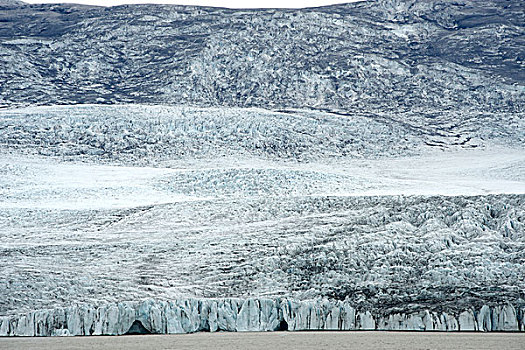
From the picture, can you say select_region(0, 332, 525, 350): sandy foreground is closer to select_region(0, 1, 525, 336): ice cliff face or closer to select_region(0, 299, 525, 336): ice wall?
select_region(0, 299, 525, 336): ice wall

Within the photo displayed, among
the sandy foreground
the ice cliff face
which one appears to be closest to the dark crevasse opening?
the ice cliff face

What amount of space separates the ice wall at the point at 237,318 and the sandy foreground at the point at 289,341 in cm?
36

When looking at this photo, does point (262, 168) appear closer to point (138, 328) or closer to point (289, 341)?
point (138, 328)

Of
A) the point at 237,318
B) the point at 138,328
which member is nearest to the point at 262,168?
the point at 237,318

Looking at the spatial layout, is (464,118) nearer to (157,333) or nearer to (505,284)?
(505,284)

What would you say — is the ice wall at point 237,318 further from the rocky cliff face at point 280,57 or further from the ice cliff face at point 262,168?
the rocky cliff face at point 280,57

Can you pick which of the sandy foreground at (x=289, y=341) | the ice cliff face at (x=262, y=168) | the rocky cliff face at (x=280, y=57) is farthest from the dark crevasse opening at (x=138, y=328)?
the rocky cliff face at (x=280, y=57)

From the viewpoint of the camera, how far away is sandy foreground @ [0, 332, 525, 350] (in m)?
11.3

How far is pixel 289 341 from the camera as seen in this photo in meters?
11.9

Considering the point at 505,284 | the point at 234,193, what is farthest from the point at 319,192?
the point at 505,284

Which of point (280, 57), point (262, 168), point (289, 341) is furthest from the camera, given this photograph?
point (280, 57)

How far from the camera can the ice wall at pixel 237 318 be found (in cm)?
1284

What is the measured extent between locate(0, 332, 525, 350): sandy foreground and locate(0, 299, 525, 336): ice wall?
0.36 metres

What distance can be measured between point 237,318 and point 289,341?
1.73m
